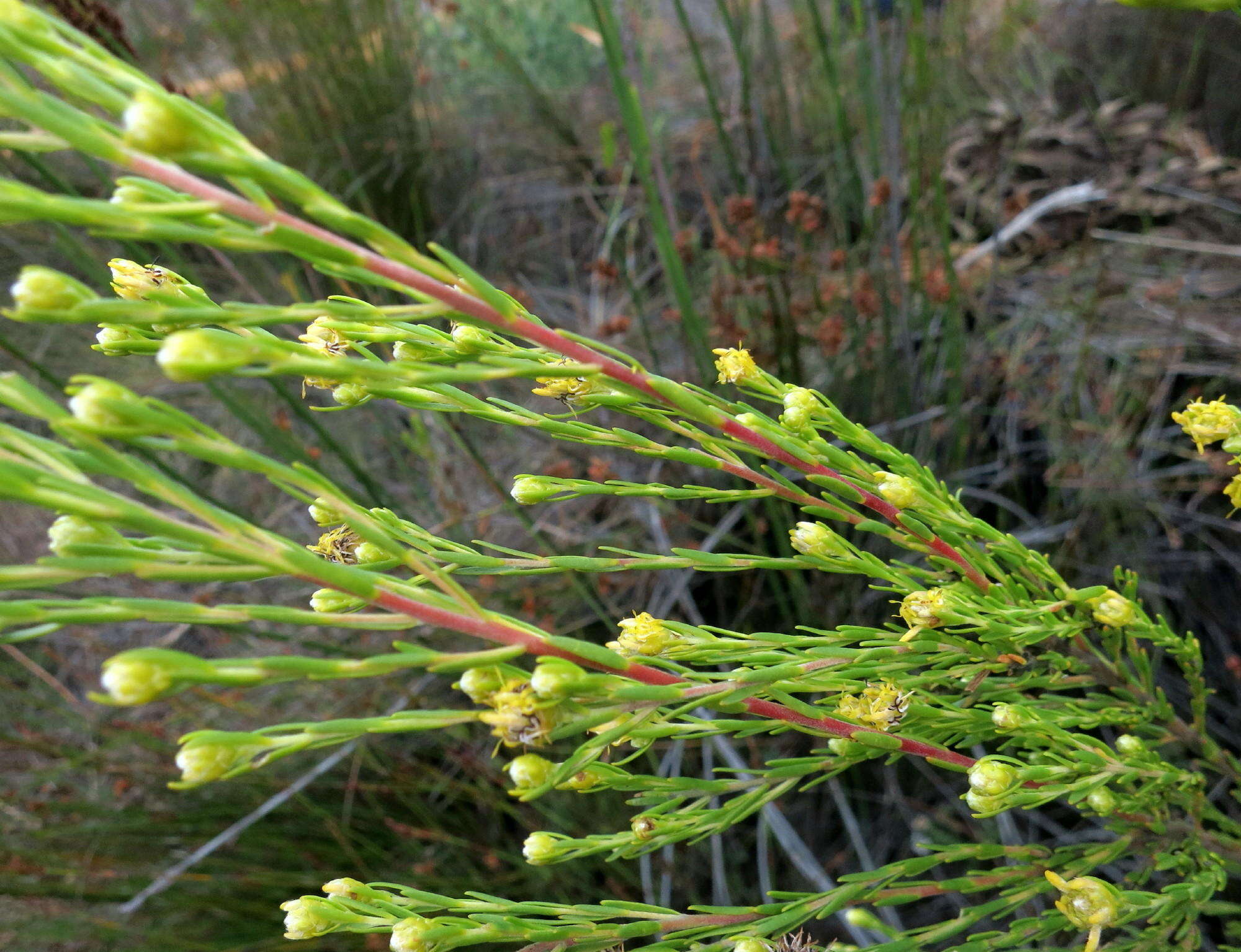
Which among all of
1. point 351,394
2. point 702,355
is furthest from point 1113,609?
point 702,355

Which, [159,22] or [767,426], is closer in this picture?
[767,426]

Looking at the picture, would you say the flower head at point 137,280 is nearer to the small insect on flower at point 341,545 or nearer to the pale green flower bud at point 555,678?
the small insect on flower at point 341,545

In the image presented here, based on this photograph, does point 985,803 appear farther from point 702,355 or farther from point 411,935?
point 702,355

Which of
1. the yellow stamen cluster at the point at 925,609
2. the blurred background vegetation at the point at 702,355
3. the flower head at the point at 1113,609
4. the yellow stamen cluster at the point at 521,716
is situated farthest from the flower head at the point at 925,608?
the blurred background vegetation at the point at 702,355

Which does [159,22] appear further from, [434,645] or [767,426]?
[767,426]

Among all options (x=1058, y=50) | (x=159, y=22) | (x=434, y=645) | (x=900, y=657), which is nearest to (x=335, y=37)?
(x=159, y=22)
